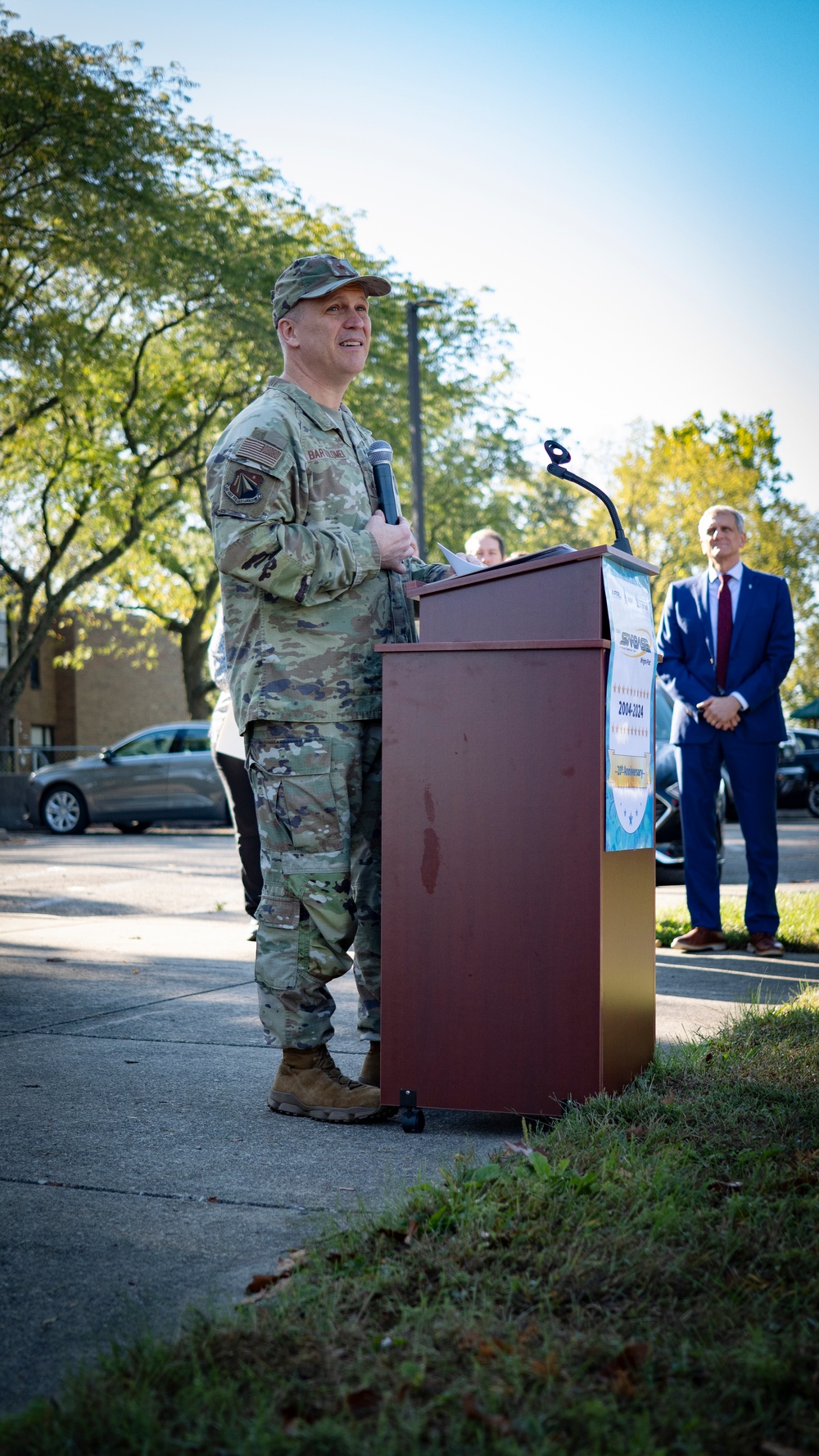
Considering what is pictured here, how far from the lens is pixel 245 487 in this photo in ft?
12.2

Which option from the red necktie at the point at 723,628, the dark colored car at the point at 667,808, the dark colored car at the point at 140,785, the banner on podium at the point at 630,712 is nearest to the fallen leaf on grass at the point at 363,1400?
the banner on podium at the point at 630,712

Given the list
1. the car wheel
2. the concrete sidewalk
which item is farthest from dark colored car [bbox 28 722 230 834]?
the concrete sidewalk

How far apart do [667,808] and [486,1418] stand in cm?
839

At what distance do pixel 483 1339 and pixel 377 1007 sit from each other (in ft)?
6.51

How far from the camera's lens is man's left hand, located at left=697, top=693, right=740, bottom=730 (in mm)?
6945

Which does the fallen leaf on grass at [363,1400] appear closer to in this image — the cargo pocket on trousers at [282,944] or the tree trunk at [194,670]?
the cargo pocket on trousers at [282,944]

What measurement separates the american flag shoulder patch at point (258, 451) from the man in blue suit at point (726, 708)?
3813mm

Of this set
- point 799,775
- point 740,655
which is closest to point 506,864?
point 740,655

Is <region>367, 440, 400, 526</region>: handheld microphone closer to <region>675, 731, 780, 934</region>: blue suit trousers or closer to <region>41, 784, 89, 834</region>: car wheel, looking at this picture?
<region>675, 731, 780, 934</region>: blue suit trousers

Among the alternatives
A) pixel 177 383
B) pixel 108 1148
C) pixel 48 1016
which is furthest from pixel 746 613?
pixel 177 383

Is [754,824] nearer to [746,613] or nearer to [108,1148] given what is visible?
[746,613]

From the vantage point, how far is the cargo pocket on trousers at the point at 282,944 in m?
3.77

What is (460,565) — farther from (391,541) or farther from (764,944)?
(764,944)

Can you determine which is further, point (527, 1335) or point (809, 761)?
point (809, 761)
